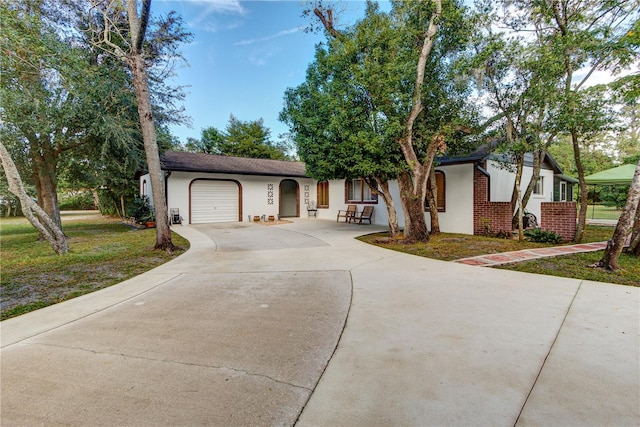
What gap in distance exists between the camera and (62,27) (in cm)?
878

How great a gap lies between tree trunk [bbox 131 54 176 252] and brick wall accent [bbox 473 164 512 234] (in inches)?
371

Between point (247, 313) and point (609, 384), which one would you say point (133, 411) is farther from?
point (609, 384)

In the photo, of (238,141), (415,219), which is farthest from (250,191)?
(238,141)

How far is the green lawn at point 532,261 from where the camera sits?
16.3 feet

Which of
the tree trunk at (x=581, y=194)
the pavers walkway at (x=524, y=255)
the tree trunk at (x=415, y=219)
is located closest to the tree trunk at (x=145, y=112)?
the tree trunk at (x=415, y=219)

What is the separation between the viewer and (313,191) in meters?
18.1

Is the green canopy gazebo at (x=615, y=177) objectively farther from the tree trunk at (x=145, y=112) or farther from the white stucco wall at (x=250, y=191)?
the tree trunk at (x=145, y=112)

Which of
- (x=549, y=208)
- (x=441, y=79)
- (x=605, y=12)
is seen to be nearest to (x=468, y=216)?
(x=549, y=208)

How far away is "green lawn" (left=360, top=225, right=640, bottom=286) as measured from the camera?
4.97 m

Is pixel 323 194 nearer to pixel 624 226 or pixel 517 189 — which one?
pixel 517 189

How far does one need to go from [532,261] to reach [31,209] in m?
10.9

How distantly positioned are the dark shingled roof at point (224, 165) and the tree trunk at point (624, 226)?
503 inches

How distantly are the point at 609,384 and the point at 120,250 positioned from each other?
9173 mm

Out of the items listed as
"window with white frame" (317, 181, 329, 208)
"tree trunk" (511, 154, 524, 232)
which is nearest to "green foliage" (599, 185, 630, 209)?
"tree trunk" (511, 154, 524, 232)
